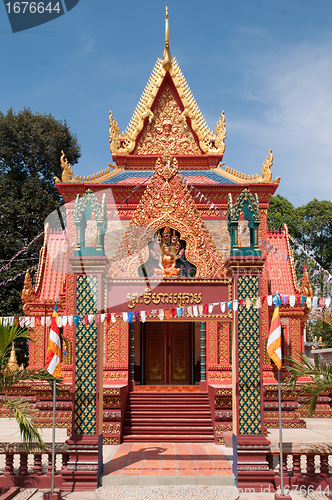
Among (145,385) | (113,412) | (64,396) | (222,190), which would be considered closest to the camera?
(113,412)

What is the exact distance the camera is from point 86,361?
7.81 meters

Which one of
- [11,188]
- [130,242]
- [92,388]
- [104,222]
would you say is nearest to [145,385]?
[130,242]

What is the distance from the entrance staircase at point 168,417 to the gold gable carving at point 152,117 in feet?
28.7

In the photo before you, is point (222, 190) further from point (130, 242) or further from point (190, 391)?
point (190, 391)

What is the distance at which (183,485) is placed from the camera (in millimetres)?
7402

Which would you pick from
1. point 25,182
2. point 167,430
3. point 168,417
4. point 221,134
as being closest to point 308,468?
point 167,430

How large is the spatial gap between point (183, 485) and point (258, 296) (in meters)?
3.42

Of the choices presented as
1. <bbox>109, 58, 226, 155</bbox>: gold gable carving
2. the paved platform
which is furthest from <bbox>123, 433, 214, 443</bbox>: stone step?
<bbox>109, 58, 226, 155</bbox>: gold gable carving

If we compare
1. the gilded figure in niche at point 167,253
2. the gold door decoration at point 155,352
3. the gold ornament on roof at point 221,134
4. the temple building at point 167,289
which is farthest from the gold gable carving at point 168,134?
the gold door decoration at point 155,352

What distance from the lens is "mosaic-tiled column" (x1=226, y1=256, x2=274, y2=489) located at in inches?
291

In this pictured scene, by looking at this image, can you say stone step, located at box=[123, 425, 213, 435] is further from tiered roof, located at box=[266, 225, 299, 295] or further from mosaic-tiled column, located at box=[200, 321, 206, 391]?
tiered roof, located at box=[266, 225, 299, 295]

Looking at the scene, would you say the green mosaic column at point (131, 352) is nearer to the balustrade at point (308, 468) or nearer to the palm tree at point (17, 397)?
the palm tree at point (17, 397)

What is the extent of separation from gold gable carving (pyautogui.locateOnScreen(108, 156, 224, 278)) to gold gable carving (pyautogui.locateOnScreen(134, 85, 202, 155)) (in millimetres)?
4860

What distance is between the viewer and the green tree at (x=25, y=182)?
24.2 m
